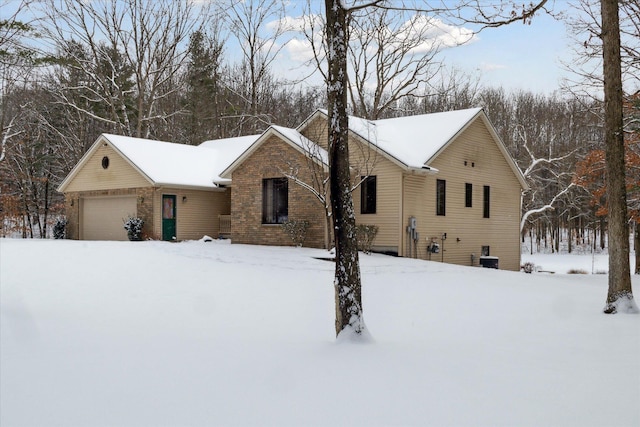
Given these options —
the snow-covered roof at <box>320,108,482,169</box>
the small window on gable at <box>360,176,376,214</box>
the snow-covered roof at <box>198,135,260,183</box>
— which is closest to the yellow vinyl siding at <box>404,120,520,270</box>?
the snow-covered roof at <box>320,108,482,169</box>

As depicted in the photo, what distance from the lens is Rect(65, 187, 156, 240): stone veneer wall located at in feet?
72.4

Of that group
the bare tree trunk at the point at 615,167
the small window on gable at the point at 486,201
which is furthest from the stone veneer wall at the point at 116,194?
the bare tree trunk at the point at 615,167

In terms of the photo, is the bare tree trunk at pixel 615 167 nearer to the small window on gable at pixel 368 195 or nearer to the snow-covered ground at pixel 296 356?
the snow-covered ground at pixel 296 356

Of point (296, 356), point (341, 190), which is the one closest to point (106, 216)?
point (341, 190)

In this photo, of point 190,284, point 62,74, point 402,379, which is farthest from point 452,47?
point 62,74

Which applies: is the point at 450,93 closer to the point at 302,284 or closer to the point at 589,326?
the point at 302,284

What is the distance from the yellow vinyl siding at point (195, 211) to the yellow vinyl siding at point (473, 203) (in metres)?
9.65

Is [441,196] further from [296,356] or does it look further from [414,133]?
[296,356]

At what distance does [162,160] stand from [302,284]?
539 inches

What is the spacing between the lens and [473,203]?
21.0 meters

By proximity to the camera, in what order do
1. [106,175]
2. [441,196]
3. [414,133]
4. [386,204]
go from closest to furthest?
[386,204], [441,196], [414,133], [106,175]

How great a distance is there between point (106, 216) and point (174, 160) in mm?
3766

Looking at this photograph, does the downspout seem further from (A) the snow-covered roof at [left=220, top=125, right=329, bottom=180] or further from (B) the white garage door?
(B) the white garage door

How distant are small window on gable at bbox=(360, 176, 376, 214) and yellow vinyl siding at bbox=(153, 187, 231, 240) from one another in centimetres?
812
